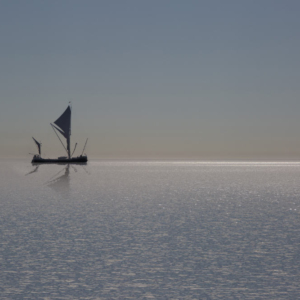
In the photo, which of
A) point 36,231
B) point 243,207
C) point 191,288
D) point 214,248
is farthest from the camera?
point 243,207

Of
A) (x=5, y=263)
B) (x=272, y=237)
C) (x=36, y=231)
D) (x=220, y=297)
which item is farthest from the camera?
(x=36, y=231)

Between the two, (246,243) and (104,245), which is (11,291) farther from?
Result: (246,243)

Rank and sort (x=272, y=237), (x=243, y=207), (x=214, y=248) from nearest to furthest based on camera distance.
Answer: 1. (x=214, y=248)
2. (x=272, y=237)
3. (x=243, y=207)

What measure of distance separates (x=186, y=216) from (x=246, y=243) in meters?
14.5

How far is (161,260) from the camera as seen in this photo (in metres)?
23.7

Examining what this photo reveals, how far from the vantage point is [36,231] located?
32906mm

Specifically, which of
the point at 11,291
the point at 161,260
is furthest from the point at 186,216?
the point at 11,291

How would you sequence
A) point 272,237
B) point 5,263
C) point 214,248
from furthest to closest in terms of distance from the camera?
1. point 272,237
2. point 214,248
3. point 5,263

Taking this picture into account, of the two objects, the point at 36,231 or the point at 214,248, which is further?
the point at 36,231

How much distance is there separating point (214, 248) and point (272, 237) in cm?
593

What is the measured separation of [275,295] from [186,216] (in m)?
25.2

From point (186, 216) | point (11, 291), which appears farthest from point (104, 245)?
point (186, 216)

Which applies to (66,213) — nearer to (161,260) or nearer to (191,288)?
(161,260)

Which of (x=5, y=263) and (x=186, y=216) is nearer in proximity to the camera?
(x=5, y=263)
